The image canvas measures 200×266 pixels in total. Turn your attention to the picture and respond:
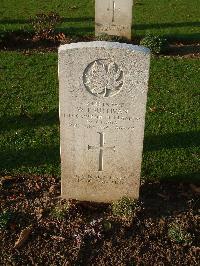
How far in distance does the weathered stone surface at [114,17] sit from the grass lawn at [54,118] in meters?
1.25

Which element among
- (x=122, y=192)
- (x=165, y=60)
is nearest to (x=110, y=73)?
(x=122, y=192)

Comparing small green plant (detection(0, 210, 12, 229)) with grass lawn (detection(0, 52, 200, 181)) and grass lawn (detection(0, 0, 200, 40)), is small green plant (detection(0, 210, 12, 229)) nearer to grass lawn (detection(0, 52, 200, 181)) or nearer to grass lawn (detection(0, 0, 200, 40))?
grass lawn (detection(0, 52, 200, 181))

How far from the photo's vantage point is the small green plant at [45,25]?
1055 centimetres

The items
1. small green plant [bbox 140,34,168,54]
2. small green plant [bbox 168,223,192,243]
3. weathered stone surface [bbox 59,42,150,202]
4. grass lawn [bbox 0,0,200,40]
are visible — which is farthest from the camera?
grass lawn [bbox 0,0,200,40]

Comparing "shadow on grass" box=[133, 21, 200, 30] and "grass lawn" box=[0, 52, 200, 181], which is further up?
"shadow on grass" box=[133, 21, 200, 30]

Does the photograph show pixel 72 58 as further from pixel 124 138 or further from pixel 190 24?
pixel 190 24

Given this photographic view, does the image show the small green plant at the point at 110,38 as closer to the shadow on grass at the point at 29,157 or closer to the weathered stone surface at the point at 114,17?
the weathered stone surface at the point at 114,17

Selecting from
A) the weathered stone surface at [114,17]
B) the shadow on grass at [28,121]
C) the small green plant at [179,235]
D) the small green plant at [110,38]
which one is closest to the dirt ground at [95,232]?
the small green plant at [179,235]

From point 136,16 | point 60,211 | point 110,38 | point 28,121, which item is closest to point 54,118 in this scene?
point 28,121

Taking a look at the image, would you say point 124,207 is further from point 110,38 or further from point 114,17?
point 114,17

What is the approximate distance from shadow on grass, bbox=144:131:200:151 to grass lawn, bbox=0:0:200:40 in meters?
4.69

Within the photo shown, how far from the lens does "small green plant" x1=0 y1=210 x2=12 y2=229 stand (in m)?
4.91

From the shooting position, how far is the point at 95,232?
4.91m

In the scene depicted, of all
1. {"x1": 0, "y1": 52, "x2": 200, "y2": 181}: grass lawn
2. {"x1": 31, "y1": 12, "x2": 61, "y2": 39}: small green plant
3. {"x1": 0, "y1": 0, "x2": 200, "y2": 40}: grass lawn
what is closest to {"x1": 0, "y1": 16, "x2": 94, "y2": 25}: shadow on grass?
{"x1": 0, "y1": 0, "x2": 200, "y2": 40}: grass lawn
